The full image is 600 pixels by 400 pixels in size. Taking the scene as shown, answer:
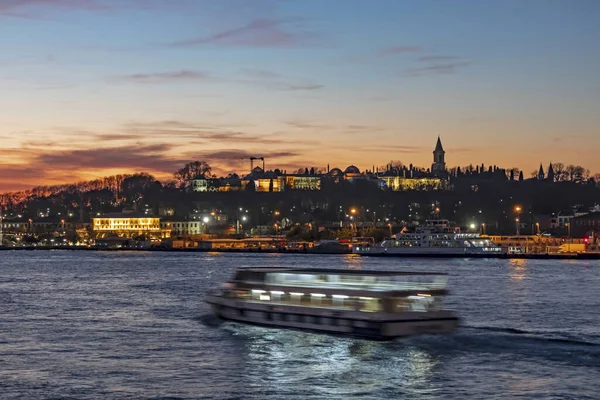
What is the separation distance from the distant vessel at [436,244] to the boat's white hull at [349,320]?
192 feet

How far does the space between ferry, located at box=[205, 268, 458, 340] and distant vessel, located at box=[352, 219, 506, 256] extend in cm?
5776

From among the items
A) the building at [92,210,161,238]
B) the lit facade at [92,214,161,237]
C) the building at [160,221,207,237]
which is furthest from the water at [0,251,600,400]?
the building at [160,221,207,237]

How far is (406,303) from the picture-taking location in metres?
22.0

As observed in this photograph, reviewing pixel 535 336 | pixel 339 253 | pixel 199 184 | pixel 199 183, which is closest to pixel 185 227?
pixel 199 184

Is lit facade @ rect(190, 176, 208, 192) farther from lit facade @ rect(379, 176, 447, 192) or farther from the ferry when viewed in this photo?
the ferry

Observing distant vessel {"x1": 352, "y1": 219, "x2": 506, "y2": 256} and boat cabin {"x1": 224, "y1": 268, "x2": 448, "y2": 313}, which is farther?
distant vessel {"x1": 352, "y1": 219, "x2": 506, "y2": 256}

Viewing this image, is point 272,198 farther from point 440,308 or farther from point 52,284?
point 440,308

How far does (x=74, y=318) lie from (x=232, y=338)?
23.0ft

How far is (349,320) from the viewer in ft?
73.6

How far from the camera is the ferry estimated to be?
2184 centimetres

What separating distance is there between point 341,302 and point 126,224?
124 metres

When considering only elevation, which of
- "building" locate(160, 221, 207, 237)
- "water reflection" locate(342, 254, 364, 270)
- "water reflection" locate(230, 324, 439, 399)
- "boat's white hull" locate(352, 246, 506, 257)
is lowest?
"water reflection" locate(230, 324, 439, 399)

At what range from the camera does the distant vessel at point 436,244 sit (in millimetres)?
83000

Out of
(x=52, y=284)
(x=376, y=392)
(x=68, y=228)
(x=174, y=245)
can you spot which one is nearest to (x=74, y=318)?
(x=376, y=392)
